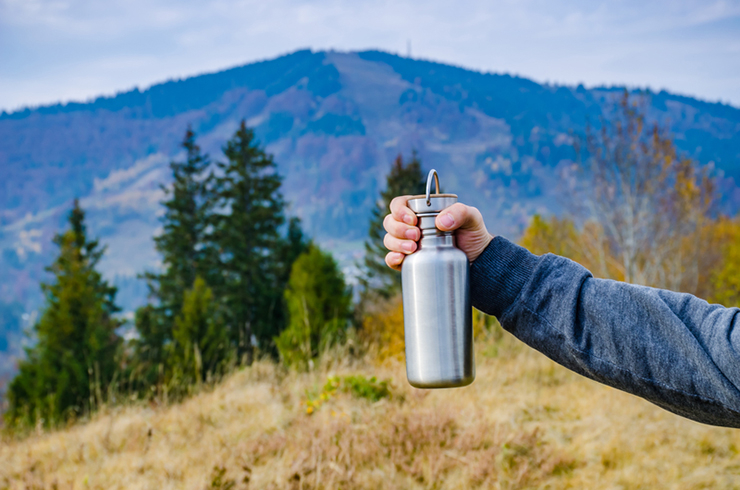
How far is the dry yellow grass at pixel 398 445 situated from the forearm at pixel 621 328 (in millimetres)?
1946

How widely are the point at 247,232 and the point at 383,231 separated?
9.38 m

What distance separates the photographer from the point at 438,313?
151 centimetres

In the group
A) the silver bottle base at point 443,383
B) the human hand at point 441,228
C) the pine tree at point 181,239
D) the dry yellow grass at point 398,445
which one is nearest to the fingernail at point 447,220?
the human hand at point 441,228

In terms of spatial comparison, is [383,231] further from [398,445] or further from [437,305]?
[437,305]

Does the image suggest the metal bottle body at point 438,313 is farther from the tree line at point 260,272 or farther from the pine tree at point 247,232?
the pine tree at point 247,232

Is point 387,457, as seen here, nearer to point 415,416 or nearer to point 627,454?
point 415,416

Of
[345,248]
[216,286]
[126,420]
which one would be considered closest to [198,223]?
[216,286]

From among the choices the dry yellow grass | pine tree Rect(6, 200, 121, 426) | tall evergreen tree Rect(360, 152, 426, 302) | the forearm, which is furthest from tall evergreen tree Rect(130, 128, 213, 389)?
the forearm

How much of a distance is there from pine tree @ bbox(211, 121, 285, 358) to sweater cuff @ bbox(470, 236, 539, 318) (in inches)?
1047

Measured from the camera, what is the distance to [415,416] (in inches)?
145

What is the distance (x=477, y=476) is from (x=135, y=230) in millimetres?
206756

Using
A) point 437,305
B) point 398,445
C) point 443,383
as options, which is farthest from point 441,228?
point 398,445

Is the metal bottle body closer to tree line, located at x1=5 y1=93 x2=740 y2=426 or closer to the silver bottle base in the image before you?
the silver bottle base

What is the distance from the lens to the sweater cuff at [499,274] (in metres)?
1.58
